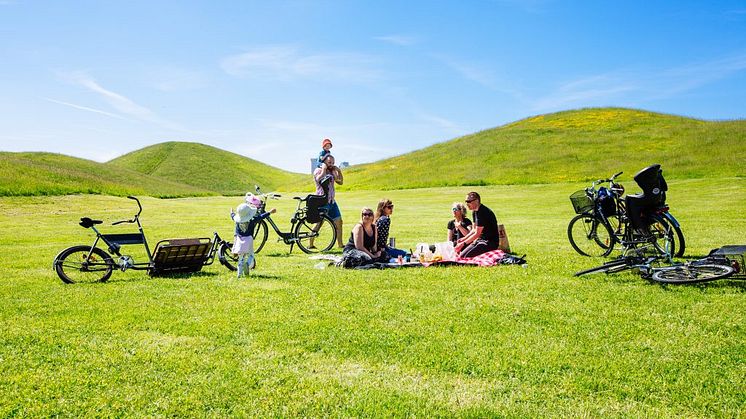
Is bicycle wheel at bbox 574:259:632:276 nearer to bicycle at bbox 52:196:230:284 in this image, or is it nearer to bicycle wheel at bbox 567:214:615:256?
bicycle wheel at bbox 567:214:615:256

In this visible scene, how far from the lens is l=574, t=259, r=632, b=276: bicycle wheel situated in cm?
953

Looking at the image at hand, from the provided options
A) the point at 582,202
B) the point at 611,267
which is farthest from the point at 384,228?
the point at 611,267

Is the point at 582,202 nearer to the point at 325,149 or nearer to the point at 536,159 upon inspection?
the point at 325,149

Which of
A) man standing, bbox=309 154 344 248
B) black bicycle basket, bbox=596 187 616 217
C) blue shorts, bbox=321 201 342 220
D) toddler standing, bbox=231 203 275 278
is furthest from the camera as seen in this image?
man standing, bbox=309 154 344 248

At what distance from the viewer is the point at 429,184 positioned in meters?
63.5

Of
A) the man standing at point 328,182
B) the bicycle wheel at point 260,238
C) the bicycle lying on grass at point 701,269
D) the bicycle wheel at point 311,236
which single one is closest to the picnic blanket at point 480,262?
the bicycle lying on grass at point 701,269

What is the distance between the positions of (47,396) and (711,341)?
7418 mm

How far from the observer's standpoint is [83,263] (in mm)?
10141

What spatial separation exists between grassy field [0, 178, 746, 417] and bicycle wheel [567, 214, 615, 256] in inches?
70.4

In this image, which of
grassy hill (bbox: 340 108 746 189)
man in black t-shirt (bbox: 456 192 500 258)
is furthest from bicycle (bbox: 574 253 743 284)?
grassy hill (bbox: 340 108 746 189)

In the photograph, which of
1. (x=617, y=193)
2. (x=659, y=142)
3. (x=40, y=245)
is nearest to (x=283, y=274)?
(x=617, y=193)

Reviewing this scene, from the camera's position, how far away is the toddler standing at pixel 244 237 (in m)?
10.7

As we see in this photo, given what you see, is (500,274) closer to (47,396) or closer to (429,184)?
(47,396)

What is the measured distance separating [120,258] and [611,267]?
9842mm
